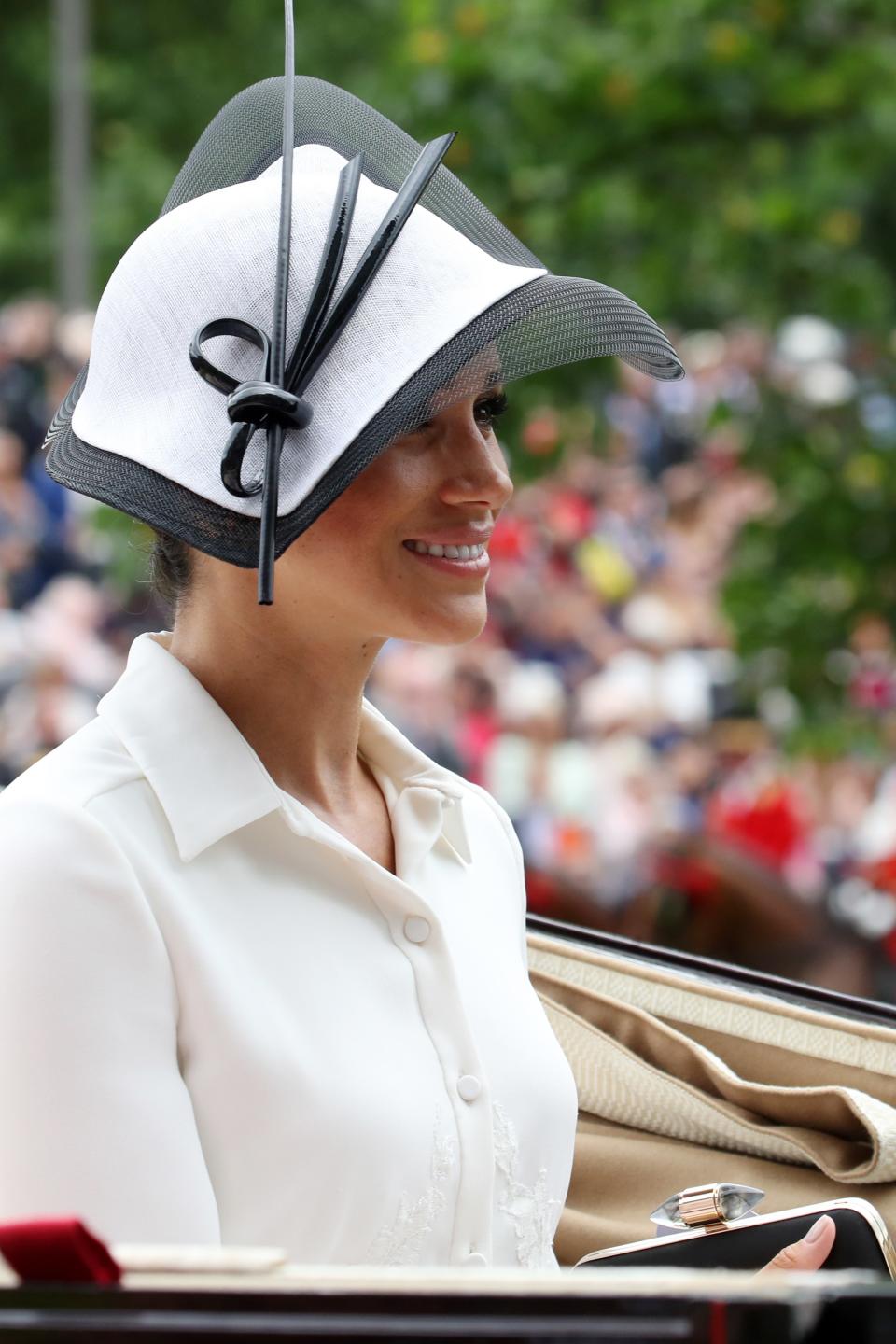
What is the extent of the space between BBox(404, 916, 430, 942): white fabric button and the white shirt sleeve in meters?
0.28

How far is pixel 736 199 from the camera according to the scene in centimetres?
523

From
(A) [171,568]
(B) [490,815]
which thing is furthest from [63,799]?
(B) [490,815]

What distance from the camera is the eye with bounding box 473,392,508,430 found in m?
1.61

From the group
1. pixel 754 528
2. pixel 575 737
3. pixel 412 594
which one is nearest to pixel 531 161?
pixel 754 528

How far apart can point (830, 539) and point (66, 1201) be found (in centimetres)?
418

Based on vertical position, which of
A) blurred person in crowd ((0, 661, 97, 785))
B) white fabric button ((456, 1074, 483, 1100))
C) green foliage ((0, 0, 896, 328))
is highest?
green foliage ((0, 0, 896, 328))

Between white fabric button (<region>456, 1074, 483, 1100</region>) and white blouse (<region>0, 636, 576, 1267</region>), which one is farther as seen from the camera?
white fabric button (<region>456, 1074, 483, 1100</region>)

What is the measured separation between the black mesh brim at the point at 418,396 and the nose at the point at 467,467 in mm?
34

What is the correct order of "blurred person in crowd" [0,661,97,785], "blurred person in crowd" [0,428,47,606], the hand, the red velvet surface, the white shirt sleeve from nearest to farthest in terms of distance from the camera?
1. the red velvet surface
2. the white shirt sleeve
3. the hand
4. "blurred person in crowd" [0,661,97,785]
5. "blurred person in crowd" [0,428,47,606]

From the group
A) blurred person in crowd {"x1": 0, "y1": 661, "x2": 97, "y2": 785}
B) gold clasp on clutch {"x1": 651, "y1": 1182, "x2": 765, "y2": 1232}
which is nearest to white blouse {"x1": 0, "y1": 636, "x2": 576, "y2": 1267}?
gold clasp on clutch {"x1": 651, "y1": 1182, "x2": 765, "y2": 1232}

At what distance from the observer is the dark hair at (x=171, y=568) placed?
5.32ft

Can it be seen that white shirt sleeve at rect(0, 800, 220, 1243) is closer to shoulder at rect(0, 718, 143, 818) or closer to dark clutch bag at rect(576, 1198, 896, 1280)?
shoulder at rect(0, 718, 143, 818)

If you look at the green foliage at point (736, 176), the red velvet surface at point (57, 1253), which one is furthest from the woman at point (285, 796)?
the green foliage at point (736, 176)

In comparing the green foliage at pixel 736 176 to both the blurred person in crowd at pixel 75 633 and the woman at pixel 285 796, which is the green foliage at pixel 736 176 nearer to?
the blurred person in crowd at pixel 75 633
